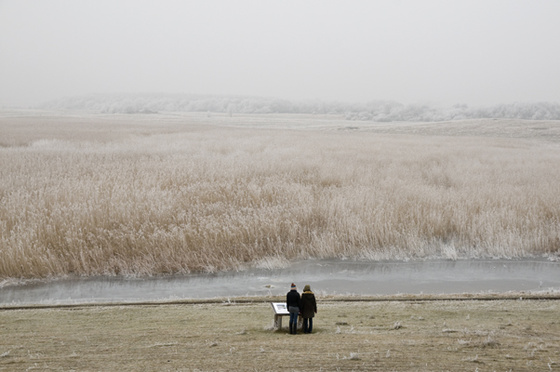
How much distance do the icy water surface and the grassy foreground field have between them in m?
2.39

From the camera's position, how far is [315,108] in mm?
74812

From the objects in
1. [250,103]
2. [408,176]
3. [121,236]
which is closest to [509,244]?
[408,176]

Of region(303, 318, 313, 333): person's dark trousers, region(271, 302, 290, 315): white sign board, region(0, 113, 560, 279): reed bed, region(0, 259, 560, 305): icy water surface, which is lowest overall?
region(0, 259, 560, 305): icy water surface

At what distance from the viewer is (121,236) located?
7.67 m

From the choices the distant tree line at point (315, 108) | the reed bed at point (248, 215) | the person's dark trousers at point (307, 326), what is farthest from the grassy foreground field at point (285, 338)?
the distant tree line at point (315, 108)

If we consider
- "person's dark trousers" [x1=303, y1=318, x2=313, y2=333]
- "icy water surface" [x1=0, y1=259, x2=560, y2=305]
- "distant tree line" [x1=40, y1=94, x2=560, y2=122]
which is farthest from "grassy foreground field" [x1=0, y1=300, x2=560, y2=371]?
"distant tree line" [x1=40, y1=94, x2=560, y2=122]

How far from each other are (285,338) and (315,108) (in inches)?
2894

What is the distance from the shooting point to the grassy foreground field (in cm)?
244

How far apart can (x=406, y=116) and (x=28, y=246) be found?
5932 cm

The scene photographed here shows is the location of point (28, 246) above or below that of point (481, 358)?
below

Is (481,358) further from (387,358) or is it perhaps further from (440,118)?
(440,118)

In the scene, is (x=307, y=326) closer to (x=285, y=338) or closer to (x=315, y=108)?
(x=285, y=338)

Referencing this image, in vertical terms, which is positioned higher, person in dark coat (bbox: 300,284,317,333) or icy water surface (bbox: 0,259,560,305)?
person in dark coat (bbox: 300,284,317,333)

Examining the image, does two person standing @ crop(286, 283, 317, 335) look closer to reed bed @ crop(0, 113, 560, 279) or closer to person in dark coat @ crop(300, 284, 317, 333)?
person in dark coat @ crop(300, 284, 317, 333)
